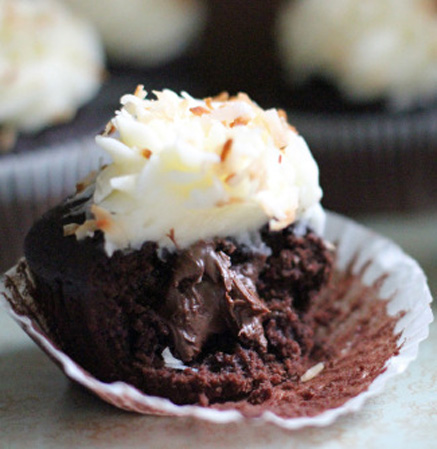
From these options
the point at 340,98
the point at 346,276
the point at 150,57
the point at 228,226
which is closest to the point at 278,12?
the point at 150,57

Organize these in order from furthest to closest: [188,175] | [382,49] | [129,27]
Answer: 1. [129,27]
2. [382,49]
3. [188,175]

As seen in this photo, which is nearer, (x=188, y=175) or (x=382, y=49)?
(x=188, y=175)

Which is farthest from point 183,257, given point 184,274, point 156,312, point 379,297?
point 379,297

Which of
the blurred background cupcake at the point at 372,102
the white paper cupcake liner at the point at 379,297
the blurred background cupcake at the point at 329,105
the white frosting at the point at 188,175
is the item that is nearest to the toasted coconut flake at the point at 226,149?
the white frosting at the point at 188,175

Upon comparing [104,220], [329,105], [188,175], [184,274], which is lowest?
[329,105]

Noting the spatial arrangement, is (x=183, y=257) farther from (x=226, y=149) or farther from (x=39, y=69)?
(x=39, y=69)

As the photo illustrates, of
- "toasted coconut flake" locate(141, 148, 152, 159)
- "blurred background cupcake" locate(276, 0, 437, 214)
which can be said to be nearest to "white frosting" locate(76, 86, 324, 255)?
"toasted coconut flake" locate(141, 148, 152, 159)

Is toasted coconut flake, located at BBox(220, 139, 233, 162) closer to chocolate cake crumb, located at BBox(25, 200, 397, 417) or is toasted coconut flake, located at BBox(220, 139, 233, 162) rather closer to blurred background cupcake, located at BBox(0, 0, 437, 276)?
chocolate cake crumb, located at BBox(25, 200, 397, 417)

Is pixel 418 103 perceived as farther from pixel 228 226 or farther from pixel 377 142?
pixel 228 226

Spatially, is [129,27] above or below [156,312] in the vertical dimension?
below
